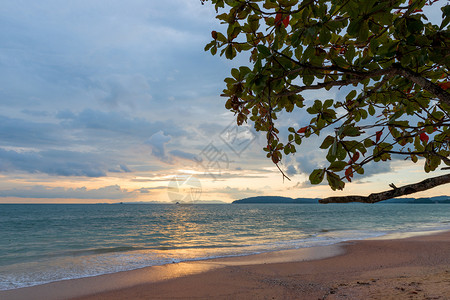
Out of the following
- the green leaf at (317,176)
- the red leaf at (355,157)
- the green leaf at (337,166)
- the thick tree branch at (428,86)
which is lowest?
the green leaf at (317,176)

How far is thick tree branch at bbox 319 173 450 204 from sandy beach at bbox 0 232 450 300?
181 inches

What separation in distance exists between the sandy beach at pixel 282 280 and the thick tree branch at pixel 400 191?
4591 mm

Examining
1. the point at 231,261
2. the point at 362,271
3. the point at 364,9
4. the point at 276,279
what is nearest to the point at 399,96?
the point at 364,9

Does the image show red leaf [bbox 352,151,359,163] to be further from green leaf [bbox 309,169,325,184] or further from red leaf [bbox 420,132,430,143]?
red leaf [bbox 420,132,430,143]

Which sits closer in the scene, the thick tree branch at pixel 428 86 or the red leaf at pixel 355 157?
the thick tree branch at pixel 428 86

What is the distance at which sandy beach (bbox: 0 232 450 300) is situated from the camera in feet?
19.6

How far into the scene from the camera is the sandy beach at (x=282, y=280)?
5988mm

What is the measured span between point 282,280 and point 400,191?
708cm

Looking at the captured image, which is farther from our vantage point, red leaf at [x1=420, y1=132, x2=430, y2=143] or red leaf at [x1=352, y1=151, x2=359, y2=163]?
red leaf at [x1=420, y1=132, x2=430, y2=143]

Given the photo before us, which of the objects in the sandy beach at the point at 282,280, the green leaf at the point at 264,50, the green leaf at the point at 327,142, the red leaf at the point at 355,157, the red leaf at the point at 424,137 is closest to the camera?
the green leaf at the point at 264,50

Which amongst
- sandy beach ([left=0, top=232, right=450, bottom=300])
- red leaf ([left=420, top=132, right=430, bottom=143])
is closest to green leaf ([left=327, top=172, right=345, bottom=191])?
red leaf ([left=420, top=132, right=430, bottom=143])

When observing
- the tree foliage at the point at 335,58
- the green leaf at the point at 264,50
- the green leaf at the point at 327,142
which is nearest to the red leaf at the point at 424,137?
the tree foliage at the point at 335,58

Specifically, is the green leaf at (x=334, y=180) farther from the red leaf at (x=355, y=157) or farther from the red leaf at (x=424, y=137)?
the red leaf at (x=424, y=137)

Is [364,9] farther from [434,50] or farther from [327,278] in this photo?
[327,278]
